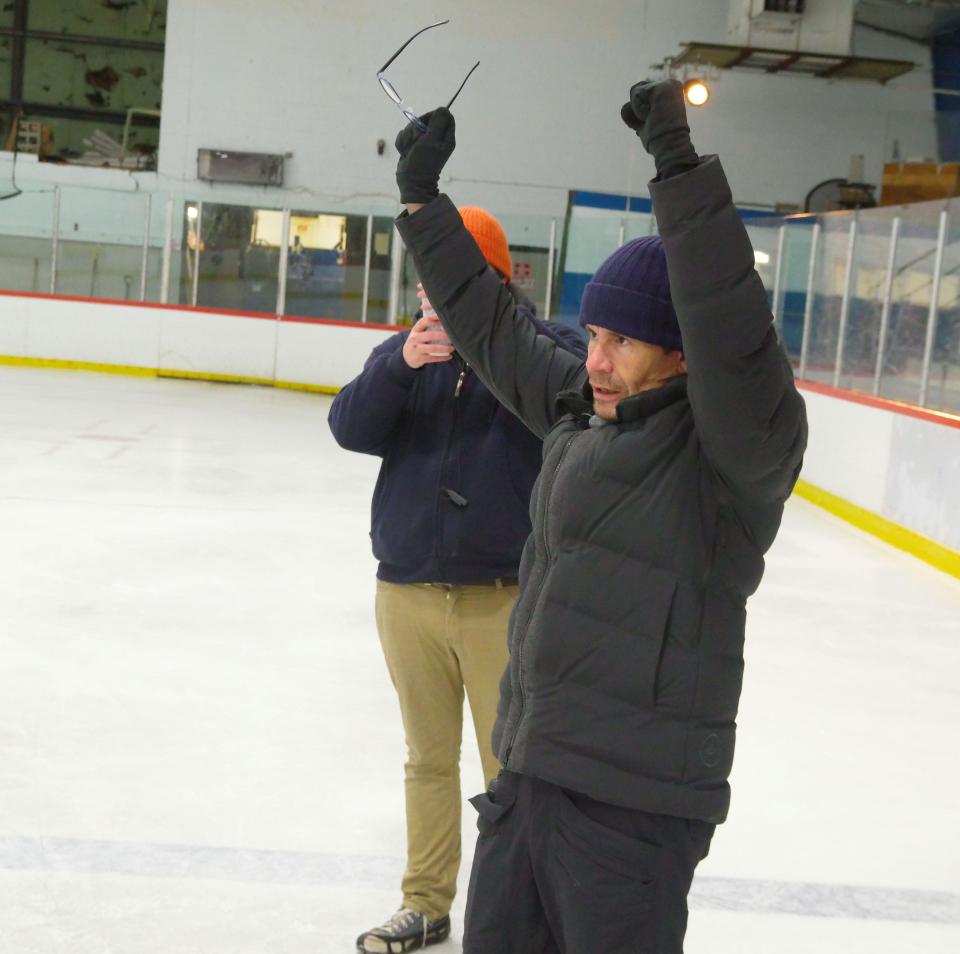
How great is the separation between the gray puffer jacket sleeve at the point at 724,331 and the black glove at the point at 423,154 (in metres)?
0.43

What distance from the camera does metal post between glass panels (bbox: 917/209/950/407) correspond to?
7852 millimetres

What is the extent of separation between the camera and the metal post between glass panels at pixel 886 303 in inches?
338

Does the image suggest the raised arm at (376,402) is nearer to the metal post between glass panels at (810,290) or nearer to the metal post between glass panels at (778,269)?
the metal post between glass panels at (810,290)

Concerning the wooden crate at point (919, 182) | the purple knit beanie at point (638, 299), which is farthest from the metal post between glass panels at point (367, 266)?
the purple knit beanie at point (638, 299)

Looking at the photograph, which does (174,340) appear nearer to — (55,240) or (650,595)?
(55,240)

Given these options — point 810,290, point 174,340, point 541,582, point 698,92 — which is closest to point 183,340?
point 174,340

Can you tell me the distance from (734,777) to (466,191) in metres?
14.2

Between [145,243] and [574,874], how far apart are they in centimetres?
1435

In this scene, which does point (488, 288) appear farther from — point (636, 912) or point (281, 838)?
point (281, 838)

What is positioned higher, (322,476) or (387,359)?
(387,359)

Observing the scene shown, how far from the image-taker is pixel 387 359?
244 cm

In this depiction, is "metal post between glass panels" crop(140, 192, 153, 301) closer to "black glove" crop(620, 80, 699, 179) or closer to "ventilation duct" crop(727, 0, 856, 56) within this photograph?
"ventilation duct" crop(727, 0, 856, 56)

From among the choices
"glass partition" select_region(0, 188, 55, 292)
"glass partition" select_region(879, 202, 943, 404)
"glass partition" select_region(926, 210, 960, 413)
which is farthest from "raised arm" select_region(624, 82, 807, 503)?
"glass partition" select_region(0, 188, 55, 292)

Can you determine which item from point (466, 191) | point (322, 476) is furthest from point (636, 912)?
point (466, 191)
